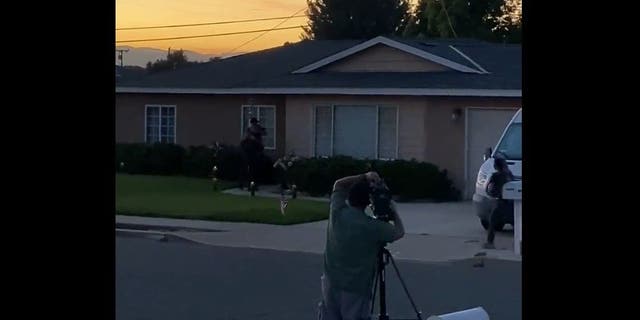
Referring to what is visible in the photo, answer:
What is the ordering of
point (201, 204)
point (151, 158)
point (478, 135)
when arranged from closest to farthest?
point (201, 204)
point (478, 135)
point (151, 158)

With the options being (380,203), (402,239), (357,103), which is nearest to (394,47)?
(357,103)

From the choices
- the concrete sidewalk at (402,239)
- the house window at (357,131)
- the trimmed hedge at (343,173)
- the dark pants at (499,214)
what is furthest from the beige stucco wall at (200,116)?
the dark pants at (499,214)

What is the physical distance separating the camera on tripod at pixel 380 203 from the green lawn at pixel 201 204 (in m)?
10.8

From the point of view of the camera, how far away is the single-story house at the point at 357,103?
24203mm

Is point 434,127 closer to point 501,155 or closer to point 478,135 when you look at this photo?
point 478,135

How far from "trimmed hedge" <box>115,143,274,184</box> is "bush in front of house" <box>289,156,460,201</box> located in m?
2.28

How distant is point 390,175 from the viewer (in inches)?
938

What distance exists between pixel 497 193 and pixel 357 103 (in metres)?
10.1
